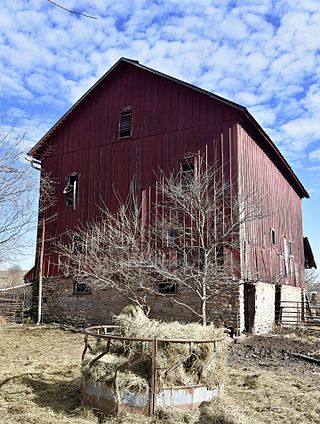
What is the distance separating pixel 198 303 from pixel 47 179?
9.42 meters

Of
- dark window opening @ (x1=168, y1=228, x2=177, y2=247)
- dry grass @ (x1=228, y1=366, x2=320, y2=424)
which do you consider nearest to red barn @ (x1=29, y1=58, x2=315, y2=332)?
dark window opening @ (x1=168, y1=228, x2=177, y2=247)

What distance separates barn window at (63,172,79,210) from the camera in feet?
64.2

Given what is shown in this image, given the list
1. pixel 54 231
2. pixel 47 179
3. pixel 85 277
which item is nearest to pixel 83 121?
pixel 47 179

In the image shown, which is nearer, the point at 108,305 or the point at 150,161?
the point at 108,305

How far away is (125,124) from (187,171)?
13.2 feet

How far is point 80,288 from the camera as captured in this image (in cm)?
1877

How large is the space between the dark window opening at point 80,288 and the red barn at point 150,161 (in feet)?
0.29

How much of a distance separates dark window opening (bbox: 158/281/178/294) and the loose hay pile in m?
9.12

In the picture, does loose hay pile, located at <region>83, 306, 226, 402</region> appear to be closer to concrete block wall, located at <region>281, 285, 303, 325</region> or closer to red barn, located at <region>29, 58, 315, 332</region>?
red barn, located at <region>29, 58, 315, 332</region>

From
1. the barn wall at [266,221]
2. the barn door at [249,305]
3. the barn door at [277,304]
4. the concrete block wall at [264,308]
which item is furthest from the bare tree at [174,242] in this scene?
the barn door at [277,304]

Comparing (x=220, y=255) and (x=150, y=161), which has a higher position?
(x=150, y=161)

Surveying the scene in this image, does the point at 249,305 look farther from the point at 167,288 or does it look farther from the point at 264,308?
the point at 167,288

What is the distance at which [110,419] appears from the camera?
233 inches

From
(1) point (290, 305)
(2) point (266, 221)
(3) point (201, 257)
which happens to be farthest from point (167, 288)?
→ (1) point (290, 305)
